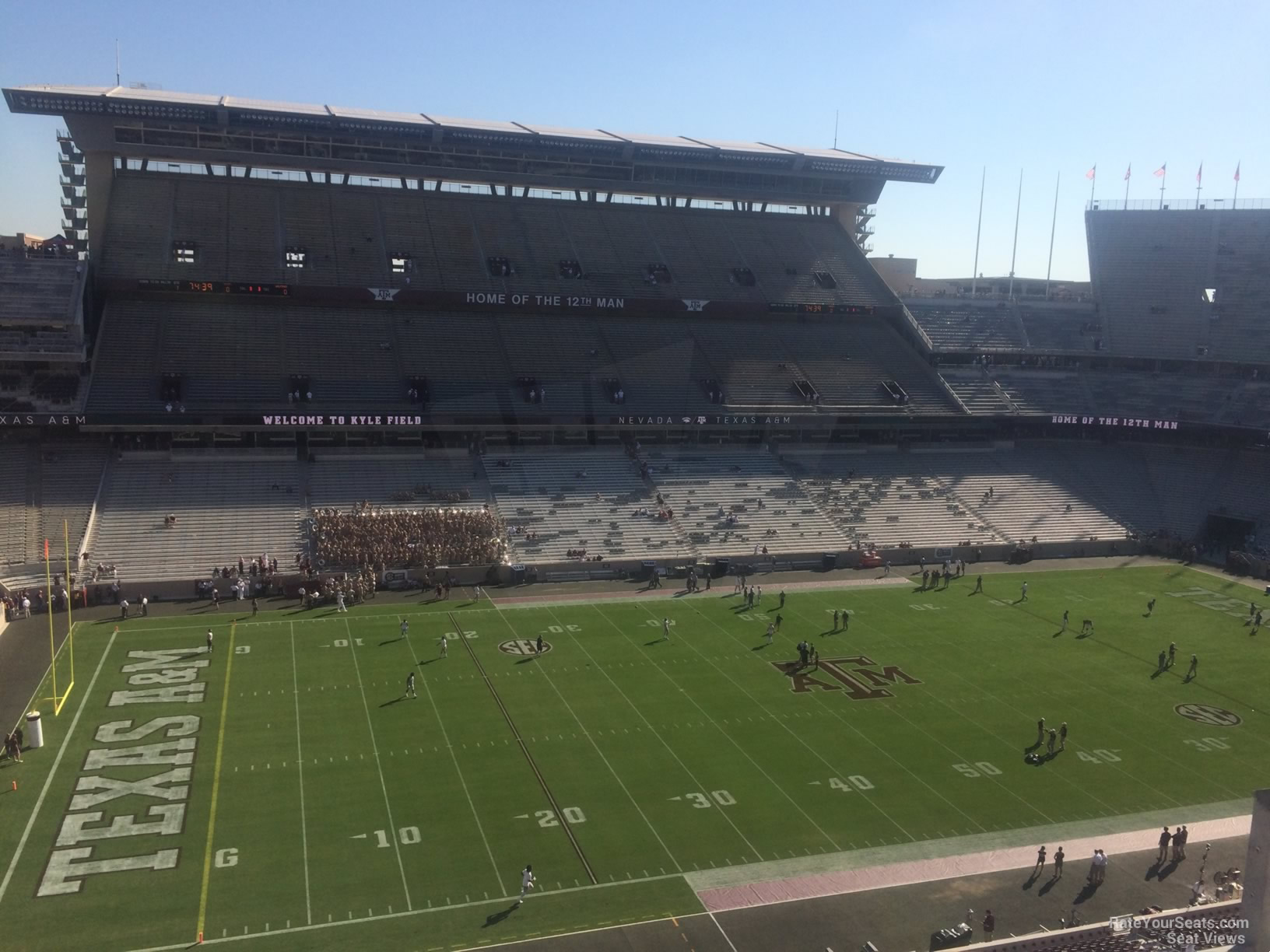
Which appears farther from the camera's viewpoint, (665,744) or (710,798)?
(665,744)

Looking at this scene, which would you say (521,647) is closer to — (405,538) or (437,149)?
(405,538)

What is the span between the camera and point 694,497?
52562 millimetres

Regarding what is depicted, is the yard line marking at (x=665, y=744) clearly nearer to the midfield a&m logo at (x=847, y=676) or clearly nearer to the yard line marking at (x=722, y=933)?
the yard line marking at (x=722, y=933)

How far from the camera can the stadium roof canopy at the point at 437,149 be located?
56.9m

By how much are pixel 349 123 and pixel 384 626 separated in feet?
113

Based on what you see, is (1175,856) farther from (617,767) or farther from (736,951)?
(617,767)

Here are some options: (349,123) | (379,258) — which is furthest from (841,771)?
(349,123)

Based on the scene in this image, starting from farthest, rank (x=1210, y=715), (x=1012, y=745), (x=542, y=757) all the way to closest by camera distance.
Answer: (x=1210, y=715) < (x=1012, y=745) < (x=542, y=757)

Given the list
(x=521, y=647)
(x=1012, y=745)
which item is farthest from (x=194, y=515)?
(x=1012, y=745)

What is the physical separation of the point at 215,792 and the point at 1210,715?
2790 centimetres

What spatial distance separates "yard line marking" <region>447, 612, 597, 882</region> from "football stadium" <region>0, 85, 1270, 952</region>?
15 centimetres

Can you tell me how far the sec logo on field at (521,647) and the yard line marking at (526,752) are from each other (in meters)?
1.10

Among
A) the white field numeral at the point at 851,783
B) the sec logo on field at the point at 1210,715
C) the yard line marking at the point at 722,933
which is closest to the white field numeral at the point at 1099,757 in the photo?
the sec logo on field at the point at 1210,715

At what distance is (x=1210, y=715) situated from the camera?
1245 inches
